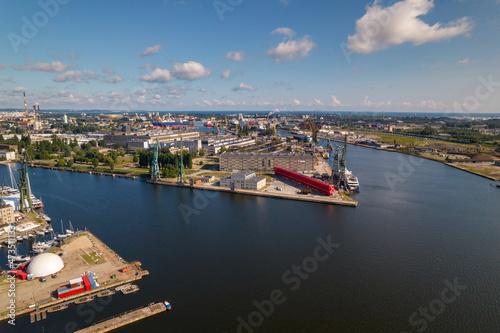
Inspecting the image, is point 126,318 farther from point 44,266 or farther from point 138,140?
point 138,140

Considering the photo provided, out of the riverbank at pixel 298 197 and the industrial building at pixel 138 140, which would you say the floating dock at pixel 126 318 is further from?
the industrial building at pixel 138 140

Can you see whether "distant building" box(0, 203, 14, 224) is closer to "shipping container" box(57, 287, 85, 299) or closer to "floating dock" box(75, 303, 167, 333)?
"shipping container" box(57, 287, 85, 299)

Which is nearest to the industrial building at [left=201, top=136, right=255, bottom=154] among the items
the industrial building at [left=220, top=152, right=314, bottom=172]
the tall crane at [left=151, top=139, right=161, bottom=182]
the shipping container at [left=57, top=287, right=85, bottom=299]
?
the industrial building at [left=220, top=152, right=314, bottom=172]

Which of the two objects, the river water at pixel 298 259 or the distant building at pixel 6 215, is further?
the distant building at pixel 6 215

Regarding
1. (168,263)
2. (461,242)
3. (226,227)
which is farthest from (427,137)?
(168,263)

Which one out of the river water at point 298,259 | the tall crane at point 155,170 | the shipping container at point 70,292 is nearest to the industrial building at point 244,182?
the river water at point 298,259

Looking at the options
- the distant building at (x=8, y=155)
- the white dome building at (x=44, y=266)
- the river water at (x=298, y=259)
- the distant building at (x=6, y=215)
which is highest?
the distant building at (x=8, y=155)

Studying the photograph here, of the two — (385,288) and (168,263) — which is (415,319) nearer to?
(385,288)
